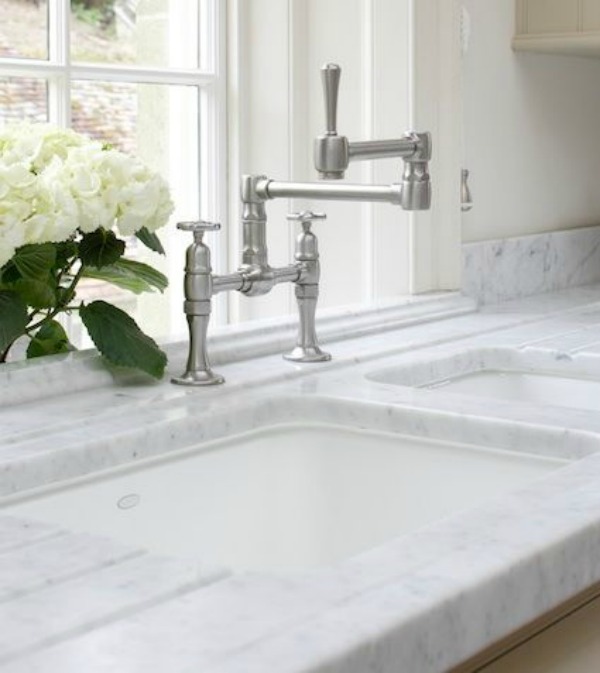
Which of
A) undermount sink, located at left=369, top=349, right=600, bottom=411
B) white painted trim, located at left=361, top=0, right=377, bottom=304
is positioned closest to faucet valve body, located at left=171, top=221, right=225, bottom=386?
undermount sink, located at left=369, top=349, right=600, bottom=411

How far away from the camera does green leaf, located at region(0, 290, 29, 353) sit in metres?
1.67

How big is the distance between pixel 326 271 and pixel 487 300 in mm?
304

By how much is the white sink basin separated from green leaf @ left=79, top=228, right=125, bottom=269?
0.26 meters

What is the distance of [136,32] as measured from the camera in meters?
2.41

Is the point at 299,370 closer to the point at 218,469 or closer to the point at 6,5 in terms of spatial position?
the point at 218,469

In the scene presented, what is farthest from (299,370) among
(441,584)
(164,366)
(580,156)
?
(580,156)

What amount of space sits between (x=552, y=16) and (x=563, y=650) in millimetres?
1732

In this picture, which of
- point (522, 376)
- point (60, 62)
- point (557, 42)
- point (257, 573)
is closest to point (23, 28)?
point (60, 62)

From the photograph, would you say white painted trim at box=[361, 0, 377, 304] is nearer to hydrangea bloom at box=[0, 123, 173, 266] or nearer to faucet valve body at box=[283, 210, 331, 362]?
faucet valve body at box=[283, 210, 331, 362]

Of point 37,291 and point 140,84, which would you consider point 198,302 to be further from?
point 140,84

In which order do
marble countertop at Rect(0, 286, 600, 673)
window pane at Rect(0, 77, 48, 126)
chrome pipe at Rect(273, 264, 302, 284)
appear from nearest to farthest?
marble countertop at Rect(0, 286, 600, 673), chrome pipe at Rect(273, 264, 302, 284), window pane at Rect(0, 77, 48, 126)

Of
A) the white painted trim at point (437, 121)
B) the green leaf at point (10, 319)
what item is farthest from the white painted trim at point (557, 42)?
the green leaf at point (10, 319)

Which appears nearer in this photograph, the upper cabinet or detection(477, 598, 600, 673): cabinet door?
detection(477, 598, 600, 673): cabinet door

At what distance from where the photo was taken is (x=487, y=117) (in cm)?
271
